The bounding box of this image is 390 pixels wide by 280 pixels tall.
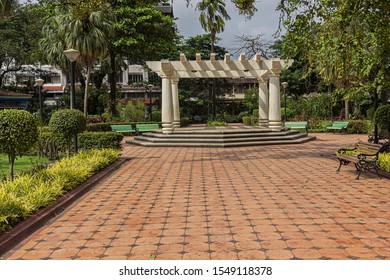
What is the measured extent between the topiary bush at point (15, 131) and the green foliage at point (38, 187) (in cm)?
67

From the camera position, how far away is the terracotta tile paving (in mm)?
4535

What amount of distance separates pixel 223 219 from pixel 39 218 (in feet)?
9.60

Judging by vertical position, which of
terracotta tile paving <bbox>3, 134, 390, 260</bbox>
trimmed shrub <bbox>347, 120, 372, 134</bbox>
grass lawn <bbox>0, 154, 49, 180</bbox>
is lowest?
terracotta tile paving <bbox>3, 134, 390, 260</bbox>

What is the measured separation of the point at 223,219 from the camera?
5855 mm

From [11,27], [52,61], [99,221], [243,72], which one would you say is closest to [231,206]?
[99,221]

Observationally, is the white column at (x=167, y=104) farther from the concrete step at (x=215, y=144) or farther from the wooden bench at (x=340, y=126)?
the wooden bench at (x=340, y=126)

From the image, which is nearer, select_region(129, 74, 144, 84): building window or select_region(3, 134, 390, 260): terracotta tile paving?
select_region(3, 134, 390, 260): terracotta tile paving

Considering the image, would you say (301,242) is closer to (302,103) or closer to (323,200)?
(323,200)

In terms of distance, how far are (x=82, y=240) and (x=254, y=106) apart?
3814 centimetres

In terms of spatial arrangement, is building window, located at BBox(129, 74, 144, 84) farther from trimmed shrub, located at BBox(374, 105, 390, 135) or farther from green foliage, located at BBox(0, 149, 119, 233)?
trimmed shrub, located at BBox(374, 105, 390, 135)

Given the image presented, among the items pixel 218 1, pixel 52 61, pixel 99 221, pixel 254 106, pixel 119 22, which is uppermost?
pixel 218 1

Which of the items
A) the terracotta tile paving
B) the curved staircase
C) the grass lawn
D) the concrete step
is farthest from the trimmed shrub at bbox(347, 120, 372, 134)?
the grass lawn

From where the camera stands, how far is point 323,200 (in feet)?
23.0

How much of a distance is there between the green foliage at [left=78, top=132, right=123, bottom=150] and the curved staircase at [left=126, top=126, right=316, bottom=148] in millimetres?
5289
